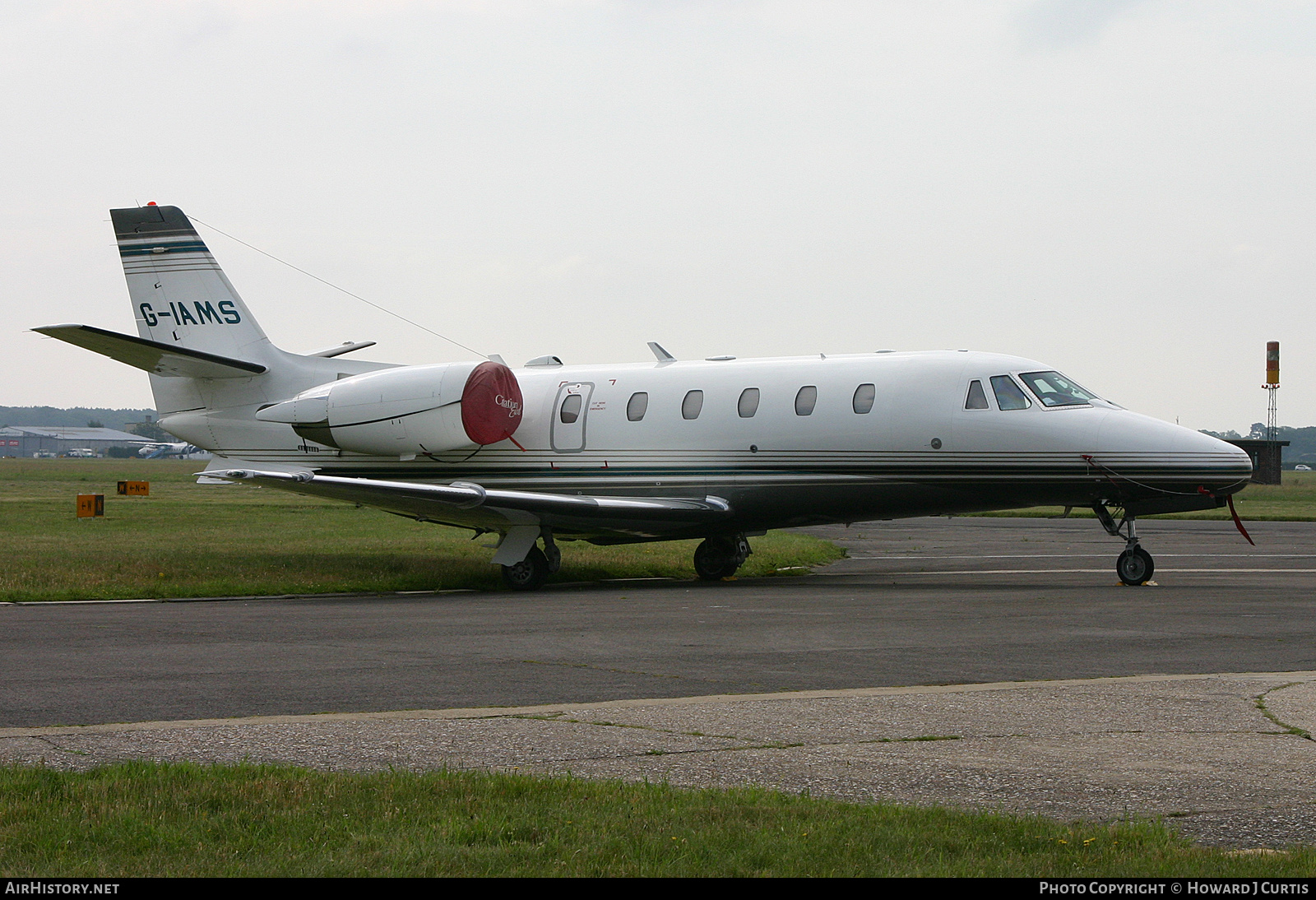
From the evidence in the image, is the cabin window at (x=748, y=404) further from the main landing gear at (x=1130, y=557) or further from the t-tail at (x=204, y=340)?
the t-tail at (x=204, y=340)

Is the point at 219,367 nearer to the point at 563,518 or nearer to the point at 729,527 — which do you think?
the point at 563,518

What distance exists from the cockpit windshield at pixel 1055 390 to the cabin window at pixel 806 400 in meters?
2.93

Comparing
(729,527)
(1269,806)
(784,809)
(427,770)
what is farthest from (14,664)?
(729,527)

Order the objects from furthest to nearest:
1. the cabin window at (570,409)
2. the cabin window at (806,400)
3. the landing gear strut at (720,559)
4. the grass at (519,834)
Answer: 1. the landing gear strut at (720,559)
2. the cabin window at (570,409)
3. the cabin window at (806,400)
4. the grass at (519,834)

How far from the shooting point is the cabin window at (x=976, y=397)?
18.9 meters

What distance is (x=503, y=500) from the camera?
19.3 m

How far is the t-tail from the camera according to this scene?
2350 centimetres

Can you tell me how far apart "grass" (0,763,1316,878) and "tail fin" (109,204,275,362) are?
18.5 meters

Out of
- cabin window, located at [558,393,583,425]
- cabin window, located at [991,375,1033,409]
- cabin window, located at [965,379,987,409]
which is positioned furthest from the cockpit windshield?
cabin window, located at [558,393,583,425]

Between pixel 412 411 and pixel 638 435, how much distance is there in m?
3.60

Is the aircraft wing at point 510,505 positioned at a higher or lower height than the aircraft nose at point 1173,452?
lower

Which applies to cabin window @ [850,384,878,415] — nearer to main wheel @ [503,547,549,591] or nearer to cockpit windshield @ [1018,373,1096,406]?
cockpit windshield @ [1018,373,1096,406]

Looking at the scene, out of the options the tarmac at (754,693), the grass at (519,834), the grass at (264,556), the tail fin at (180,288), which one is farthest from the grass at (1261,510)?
the grass at (519,834)
